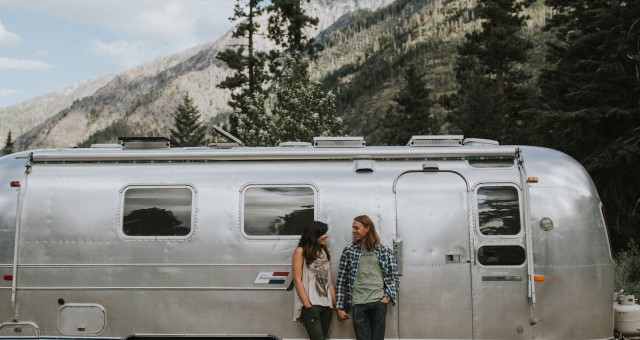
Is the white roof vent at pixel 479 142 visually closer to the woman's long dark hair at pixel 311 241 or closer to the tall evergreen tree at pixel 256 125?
the woman's long dark hair at pixel 311 241

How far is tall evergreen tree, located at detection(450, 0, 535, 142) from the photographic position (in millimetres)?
40906

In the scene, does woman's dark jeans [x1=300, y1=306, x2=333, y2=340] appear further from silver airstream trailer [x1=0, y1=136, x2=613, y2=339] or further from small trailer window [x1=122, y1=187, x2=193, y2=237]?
small trailer window [x1=122, y1=187, x2=193, y2=237]

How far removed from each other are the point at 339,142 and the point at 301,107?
1903cm

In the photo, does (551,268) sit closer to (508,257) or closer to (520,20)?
(508,257)

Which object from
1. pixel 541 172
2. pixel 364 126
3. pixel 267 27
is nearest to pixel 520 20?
pixel 267 27

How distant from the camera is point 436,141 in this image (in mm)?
7734

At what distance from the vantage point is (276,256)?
278 inches

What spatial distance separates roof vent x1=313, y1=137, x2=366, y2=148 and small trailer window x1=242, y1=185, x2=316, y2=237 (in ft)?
2.50

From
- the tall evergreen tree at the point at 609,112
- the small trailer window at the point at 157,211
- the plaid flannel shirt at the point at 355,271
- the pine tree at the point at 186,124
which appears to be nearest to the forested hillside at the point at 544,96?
the tall evergreen tree at the point at 609,112

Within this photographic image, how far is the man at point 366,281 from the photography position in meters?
6.63

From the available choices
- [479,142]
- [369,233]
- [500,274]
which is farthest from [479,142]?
[369,233]

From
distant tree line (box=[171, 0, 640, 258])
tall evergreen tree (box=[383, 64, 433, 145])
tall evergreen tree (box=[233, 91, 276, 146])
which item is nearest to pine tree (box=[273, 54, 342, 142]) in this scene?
distant tree line (box=[171, 0, 640, 258])

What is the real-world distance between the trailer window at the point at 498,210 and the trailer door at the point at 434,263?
183 mm

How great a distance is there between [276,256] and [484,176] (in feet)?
8.44
